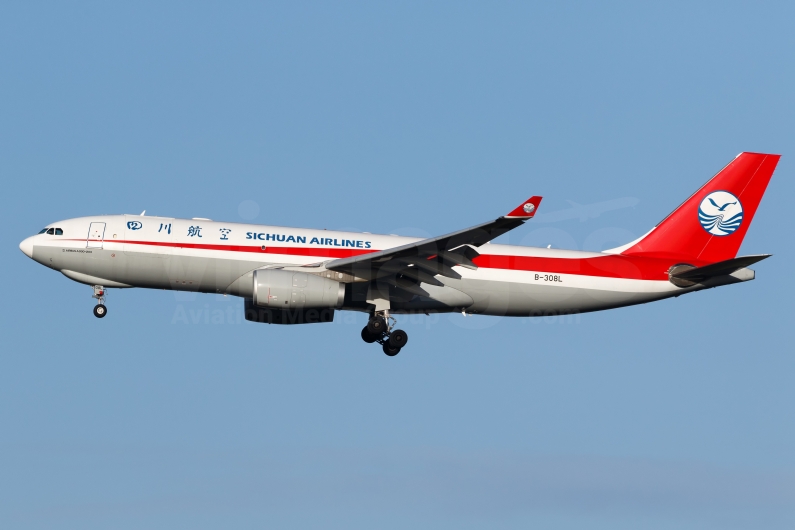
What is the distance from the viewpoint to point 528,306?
37.1 m

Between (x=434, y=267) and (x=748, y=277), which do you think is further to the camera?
(x=748, y=277)

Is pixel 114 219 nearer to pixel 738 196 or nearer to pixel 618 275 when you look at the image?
pixel 618 275

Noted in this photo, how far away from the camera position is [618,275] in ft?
124

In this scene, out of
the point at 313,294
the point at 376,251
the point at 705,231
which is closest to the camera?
the point at 313,294

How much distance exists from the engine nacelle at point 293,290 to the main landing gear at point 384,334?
2.10m

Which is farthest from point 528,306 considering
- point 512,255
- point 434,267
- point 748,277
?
point 748,277

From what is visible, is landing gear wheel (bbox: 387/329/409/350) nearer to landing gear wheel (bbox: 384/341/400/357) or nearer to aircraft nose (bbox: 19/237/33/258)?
landing gear wheel (bbox: 384/341/400/357)

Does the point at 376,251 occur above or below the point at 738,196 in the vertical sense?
below

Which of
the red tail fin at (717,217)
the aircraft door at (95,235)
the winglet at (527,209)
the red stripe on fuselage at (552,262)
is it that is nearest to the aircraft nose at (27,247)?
the aircraft door at (95,235)

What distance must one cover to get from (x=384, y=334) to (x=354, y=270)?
3582mm

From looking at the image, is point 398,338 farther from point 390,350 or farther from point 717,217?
point 717,217

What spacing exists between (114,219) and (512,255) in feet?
46.1

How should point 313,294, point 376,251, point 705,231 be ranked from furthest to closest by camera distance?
point 705,231
point 376,251
point 313,294

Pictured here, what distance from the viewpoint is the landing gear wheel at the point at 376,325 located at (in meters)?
35.8
